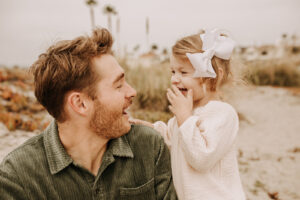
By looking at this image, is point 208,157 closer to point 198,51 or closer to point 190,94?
point 190,94

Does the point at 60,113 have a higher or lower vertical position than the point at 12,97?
higher

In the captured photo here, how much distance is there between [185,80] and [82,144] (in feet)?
3.36

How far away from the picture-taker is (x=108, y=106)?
2.06 m

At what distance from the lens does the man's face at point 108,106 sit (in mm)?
2043

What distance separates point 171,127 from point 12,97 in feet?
16.4

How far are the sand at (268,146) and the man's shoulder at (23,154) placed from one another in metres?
1.82

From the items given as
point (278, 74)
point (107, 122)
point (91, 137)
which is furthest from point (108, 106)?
point (278, 74)

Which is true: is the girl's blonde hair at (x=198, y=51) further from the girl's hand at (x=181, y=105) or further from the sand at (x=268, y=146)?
the sand at (x=268, y=146)

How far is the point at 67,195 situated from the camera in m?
1.87

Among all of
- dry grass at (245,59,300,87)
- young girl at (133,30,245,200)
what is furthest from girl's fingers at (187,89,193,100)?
dry grass at (245,59,300,87)

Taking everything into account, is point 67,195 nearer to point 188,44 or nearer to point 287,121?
point 188,44

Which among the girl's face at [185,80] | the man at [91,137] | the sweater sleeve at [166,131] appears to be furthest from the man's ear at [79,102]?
the sweater sleeve at [166,131]

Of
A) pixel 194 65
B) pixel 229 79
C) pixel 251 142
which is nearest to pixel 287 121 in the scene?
pixel 251 142

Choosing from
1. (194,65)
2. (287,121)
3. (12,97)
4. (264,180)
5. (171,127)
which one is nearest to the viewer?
(194,65)
